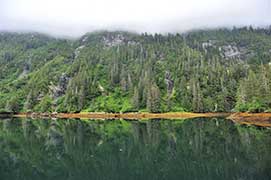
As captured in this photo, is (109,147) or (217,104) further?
(217,104)

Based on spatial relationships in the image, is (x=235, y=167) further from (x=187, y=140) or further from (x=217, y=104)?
(x=217, y=104)

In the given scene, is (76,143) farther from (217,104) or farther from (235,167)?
(217,104)

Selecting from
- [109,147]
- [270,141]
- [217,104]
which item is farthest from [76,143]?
[217,104]

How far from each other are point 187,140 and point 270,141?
1798cm

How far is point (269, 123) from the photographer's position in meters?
117

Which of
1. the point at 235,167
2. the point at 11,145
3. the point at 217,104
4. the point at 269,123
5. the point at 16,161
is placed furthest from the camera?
the point at 217,104

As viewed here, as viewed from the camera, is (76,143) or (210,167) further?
(76,143)

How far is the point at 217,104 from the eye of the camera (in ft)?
652

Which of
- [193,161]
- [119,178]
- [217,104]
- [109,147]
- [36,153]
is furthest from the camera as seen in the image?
[217,104]

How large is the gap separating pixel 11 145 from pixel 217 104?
143546 millimetres

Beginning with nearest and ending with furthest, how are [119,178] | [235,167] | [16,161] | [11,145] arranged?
[119,178], [235,167], [16,161], [11,145]

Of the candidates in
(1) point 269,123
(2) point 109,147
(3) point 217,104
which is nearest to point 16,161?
(2) point 109,147

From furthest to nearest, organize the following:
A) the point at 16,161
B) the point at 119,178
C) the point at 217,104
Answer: the point at 217,104
the point at 16,161
the point at 119,178

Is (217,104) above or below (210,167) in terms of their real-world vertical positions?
below
